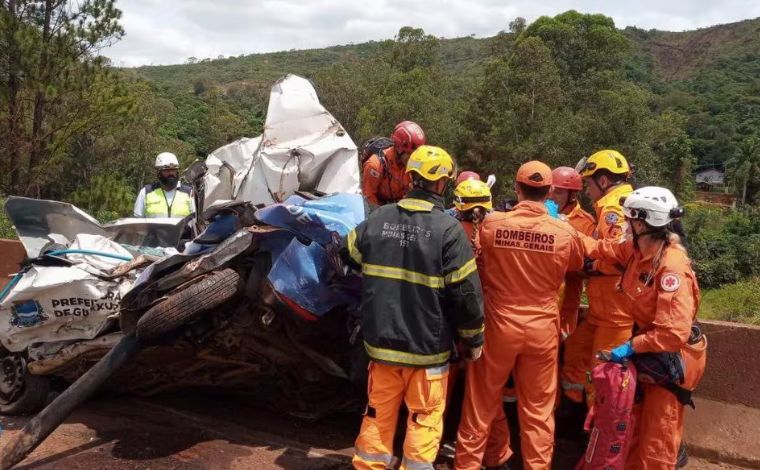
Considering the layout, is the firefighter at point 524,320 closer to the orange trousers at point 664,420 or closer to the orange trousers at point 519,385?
the orange trousers at point 519,385

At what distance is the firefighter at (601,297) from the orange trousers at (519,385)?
0.46 metres

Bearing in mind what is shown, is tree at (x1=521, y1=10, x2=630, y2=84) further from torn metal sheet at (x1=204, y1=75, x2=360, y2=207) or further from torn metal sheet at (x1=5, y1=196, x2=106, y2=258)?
torn metal sheet at (x1=5, y1=196, x2=106, y2=258)

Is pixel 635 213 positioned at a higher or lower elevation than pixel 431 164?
lower

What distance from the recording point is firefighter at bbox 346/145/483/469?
3.68 m

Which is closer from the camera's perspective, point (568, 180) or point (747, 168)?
point (568, 180)

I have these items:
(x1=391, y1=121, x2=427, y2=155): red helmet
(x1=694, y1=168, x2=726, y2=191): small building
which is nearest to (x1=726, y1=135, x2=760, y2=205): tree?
(x1=694, y1=168, x2=726, y2=191): small building

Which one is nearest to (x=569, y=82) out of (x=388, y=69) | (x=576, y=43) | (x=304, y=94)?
(x=576, y=43)

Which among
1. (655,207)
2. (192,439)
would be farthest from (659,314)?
(192,439)

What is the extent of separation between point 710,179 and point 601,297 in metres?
84.1

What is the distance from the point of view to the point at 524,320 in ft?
12.9

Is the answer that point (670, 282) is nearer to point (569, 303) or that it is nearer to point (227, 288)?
point (569, 303)

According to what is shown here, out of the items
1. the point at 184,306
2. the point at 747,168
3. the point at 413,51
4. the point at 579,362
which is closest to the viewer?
the point at 184,306

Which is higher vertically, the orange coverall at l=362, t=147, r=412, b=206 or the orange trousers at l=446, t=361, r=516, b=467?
the orange coverall at l=362, t=147, r=412, b=206

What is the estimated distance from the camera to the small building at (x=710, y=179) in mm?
77312
